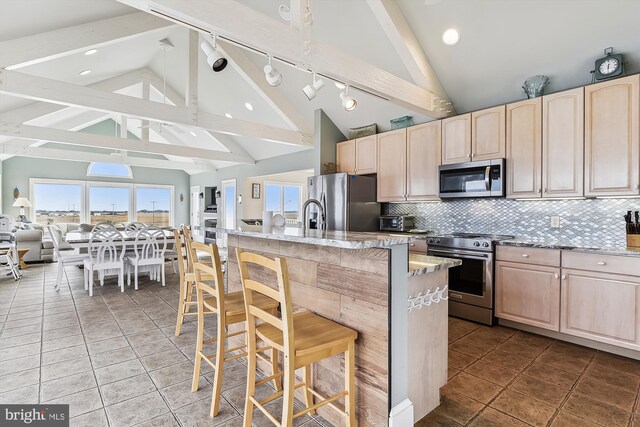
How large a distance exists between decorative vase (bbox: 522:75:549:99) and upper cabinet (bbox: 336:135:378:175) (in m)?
2.01

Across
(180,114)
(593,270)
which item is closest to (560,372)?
(593,270)

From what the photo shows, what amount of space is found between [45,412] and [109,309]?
7.11 ft

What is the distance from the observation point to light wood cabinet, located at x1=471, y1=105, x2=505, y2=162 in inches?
137

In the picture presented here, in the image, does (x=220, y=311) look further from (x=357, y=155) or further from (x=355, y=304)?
(x=357, y=155)

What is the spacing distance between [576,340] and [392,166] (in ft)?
9.31

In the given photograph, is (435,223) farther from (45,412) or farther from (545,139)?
(45,412)

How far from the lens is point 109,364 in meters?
2.44

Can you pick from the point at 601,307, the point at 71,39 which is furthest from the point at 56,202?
the point at 601,307

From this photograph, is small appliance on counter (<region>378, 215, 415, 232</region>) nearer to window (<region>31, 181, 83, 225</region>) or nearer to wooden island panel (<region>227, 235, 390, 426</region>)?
wooden island panel (<region>227, 235, 390, 426</region>)

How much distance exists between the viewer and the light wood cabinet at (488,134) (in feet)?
11.4

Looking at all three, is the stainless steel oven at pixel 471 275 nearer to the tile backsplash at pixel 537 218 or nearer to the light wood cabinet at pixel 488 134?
the tile backsplash at pixel 537 218

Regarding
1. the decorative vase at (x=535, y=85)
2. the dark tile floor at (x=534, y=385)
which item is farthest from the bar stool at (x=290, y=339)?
the decorative vase at (x=535, y=85)

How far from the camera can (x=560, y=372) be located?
7.80 ft

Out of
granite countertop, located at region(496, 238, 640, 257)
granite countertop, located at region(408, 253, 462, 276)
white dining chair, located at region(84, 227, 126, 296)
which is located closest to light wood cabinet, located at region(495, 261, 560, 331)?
granite countertop, located at region(496, 238, 640, 257)
